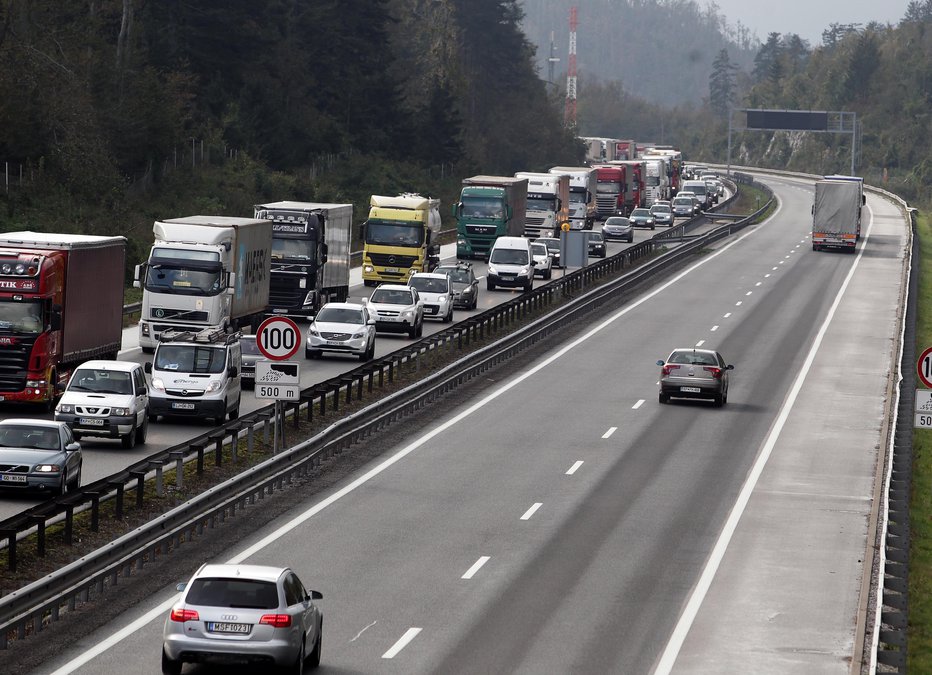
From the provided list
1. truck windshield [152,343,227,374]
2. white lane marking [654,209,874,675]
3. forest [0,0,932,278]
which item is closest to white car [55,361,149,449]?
truck windshield [152,343,227,374]

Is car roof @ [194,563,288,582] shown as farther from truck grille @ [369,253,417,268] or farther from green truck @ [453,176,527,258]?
green truck @ [453,176,527,258]

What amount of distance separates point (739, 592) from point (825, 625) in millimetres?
1884

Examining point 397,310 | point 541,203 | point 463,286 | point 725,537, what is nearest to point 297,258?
point 397,310

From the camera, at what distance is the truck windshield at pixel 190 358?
35812mm

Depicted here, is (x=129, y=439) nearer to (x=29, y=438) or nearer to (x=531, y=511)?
(x=29, y=438)

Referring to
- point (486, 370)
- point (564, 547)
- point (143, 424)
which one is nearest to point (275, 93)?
point (486, 370)

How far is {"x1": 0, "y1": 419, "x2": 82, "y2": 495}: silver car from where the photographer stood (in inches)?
1046

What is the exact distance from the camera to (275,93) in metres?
107

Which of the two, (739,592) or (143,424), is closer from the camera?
(739,592)

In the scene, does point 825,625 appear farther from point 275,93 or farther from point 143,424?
point 275,93

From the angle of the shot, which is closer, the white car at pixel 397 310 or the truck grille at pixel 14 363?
the truck grille at pixel 14 363

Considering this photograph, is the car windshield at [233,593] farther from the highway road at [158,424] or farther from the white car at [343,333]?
the white car at [343,333]

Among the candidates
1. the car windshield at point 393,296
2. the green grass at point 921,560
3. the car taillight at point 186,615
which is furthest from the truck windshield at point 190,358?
the car taillight at point 186,615

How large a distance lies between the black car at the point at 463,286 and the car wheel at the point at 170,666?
144 ft
